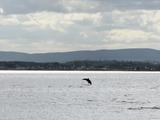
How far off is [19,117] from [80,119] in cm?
759

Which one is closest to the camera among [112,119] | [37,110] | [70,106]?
[112,119]

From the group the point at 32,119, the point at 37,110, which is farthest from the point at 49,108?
the point at 32,119

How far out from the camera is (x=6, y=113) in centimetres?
7000

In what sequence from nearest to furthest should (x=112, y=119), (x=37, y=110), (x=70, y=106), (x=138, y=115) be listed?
(x=112, y=119) < (x=138, y=115) < (x=37, y=110) < (x=70, y=106)

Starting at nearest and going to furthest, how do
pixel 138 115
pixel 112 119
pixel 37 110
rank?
pixel 112 119 < pixel 138 115 < pixel 37 110

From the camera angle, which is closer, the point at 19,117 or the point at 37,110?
Result: the point at 19,117

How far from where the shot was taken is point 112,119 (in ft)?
205

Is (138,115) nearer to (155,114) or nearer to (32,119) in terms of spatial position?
(155,114)

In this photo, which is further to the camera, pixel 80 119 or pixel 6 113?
pixel 6 113

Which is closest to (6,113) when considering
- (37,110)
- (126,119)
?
(37,110)

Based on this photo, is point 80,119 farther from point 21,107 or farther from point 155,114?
point 21,107

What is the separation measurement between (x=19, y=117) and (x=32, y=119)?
2.65 metres

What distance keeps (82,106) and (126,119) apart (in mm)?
17782

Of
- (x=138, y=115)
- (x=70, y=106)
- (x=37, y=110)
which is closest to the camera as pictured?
(x=138, y=115)
